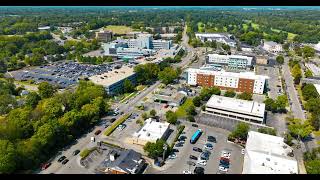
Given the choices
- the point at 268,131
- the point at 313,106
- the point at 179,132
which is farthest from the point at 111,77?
the point at 313,106

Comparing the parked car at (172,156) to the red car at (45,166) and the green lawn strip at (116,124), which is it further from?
the red car at (45,166)

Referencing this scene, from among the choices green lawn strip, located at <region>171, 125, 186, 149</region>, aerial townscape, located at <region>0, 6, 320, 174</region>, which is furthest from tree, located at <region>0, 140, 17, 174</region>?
green lawn strip, located at <region>171, 125, 186, 149</region>

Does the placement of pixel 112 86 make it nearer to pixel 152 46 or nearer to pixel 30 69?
pixel 30 69

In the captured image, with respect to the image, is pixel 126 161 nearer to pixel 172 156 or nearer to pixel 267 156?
pixel 172 156

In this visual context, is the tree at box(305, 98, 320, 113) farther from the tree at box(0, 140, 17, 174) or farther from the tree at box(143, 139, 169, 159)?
the tree at box(0, 140, 17, 174)

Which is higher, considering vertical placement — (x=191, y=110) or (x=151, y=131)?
→ (x=191, y=110)

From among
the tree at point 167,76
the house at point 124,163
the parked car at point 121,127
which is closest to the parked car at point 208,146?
the house at point 124,163
